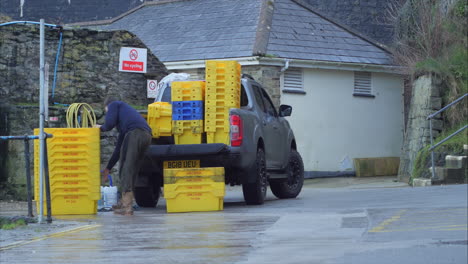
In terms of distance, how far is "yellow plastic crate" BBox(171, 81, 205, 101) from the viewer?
47.5 ft

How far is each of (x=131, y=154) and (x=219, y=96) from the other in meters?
1.67

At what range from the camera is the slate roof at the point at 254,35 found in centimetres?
A: 2683

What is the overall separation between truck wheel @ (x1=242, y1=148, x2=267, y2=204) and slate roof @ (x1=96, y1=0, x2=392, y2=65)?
36.6 feet

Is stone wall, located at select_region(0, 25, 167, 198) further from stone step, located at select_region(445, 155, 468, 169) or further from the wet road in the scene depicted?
stone step, located at select_region(445, 155, 468, 169)

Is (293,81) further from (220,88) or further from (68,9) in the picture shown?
(68,9)

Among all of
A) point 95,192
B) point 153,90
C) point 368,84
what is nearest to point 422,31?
point 368,84

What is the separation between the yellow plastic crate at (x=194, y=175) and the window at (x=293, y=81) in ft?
42.3

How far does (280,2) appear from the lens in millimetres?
29078

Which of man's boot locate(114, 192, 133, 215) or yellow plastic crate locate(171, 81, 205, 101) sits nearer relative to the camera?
man's boot locate(114, 192, 133, 215)

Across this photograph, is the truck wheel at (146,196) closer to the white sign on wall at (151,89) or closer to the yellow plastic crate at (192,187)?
the yellow plastic crate at (192,187)

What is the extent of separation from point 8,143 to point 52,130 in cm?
369

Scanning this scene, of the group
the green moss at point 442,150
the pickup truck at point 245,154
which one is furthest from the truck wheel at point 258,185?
the green moss at point 442,150

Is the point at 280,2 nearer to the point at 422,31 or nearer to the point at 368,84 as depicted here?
the point at 368,84

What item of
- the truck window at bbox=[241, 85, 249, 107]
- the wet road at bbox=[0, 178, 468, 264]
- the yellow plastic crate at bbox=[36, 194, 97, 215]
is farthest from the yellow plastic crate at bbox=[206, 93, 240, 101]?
the yellow plastic crate at bbox=[36, 194, 97, 215]
